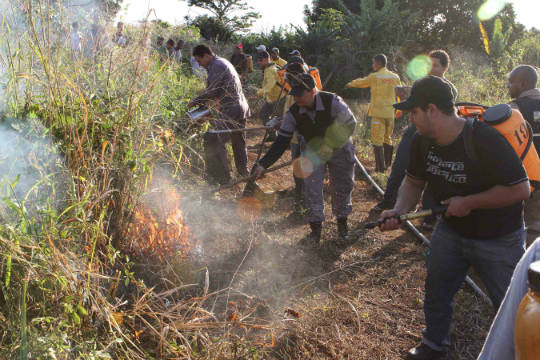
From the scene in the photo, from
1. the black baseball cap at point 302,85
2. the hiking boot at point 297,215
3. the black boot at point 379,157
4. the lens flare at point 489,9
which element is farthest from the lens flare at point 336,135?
the lens flare at point 489,9

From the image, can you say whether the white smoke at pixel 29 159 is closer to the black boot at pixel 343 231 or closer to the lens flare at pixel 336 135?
the lens flare at pixel 336 135

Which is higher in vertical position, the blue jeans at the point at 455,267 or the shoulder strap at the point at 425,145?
the shoulder strap at the point at 425,145

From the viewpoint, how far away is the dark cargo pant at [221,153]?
5734mm

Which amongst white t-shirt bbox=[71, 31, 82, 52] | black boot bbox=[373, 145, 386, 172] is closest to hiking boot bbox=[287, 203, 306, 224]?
black boot bbox=[373, 145, 386, 172]

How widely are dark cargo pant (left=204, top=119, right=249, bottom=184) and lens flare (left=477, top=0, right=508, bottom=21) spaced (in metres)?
18.3

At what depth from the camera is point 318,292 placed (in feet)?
11.6

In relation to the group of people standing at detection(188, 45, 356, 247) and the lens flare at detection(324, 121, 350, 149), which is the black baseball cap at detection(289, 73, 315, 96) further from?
the lens flare at detection(324, 121, 350, 149)

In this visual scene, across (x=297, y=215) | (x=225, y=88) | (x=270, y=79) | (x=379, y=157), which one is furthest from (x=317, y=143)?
(x=270, y=79)

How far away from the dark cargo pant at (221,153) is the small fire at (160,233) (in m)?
2.31

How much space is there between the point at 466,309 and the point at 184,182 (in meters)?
3.59

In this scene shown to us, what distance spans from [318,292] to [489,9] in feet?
68.6

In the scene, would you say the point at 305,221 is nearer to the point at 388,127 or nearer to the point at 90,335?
the point at 388,127

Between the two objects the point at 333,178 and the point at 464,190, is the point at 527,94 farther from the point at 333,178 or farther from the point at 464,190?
the point at 464,190

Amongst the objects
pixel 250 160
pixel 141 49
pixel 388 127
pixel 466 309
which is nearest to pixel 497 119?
pixel 466 309
